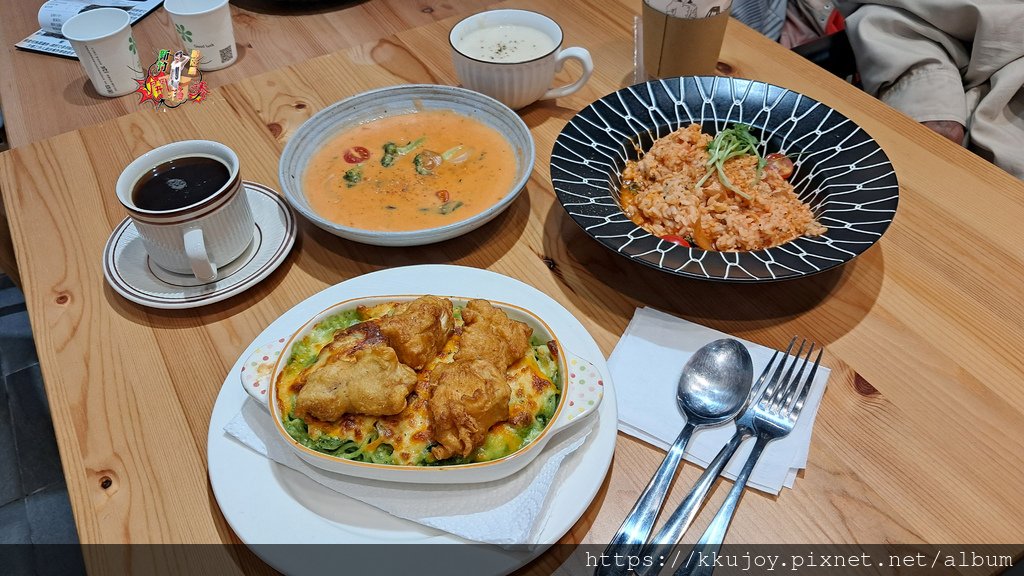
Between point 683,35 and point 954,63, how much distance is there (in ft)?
3.31

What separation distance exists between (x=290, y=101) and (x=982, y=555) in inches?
69.2

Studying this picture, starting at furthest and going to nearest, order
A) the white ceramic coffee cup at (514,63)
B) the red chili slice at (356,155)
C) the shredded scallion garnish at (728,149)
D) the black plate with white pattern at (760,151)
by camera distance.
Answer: the white ceramic coffee cup at (514,63)
the red chili slice at (356,155)
the shredded scallion garnish at (728,149)
the black plate with white pattern at (760,151)

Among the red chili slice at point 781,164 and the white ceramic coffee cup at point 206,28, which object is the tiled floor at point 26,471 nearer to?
the white ceramic coffee cup at point 206,28

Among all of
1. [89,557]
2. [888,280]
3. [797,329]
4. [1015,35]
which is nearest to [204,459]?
[89,557]

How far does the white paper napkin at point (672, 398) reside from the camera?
95 centimetres

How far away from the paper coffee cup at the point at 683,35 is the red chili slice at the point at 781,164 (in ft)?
1.47

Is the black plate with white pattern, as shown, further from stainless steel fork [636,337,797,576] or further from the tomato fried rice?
stainless steel fork [636,337,797,576]

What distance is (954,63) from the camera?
6.66 feet

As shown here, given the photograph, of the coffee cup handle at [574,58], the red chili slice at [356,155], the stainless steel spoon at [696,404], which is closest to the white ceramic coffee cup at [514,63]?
the coffee cup handle at [574,58]

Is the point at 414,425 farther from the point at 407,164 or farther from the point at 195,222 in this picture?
the point at 407,164

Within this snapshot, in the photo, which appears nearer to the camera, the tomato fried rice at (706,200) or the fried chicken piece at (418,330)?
the fried chicken piece at (418,330)

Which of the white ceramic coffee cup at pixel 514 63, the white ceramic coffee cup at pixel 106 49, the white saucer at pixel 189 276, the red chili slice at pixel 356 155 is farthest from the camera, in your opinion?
the white ceramic coffee cup at pixel 106 49

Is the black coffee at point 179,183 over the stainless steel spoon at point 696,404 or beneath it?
over

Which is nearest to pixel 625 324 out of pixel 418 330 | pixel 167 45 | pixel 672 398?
pixel 672 398
